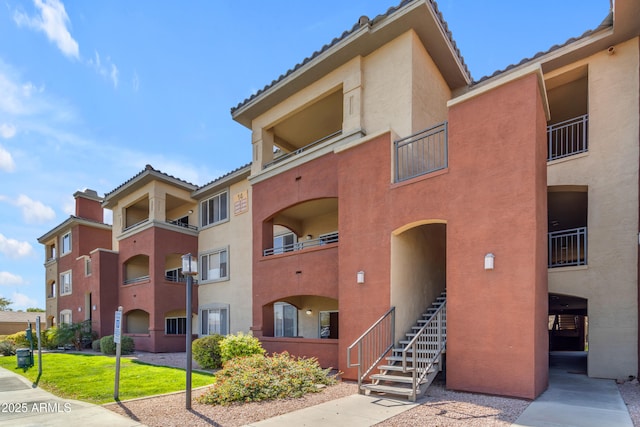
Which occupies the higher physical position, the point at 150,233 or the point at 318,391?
the point at 150,233

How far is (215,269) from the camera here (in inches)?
801

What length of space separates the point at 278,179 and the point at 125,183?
1211 centimetres

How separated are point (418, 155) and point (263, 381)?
7.07 metres

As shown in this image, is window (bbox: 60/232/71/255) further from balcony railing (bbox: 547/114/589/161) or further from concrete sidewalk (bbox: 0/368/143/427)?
balcony railing (bbox: 547/114/589/161)

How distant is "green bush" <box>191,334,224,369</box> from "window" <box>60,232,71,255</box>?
22.0 m

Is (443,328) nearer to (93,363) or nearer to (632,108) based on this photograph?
(632,108)

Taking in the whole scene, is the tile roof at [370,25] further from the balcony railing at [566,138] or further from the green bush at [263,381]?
the green bush at [263,381]

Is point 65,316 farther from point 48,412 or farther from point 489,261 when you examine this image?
point 489,261

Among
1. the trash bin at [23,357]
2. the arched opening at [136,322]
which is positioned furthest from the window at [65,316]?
the trash bin at [23,357]

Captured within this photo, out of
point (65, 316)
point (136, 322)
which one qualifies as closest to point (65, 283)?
point (65, 316)

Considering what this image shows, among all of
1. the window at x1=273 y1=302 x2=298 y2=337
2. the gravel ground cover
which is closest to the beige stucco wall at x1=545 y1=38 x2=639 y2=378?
the gravel ground cover

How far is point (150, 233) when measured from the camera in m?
21.0

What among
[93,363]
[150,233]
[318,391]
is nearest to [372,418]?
[318,391]

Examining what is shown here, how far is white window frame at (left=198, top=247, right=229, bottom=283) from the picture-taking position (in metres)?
19.6
